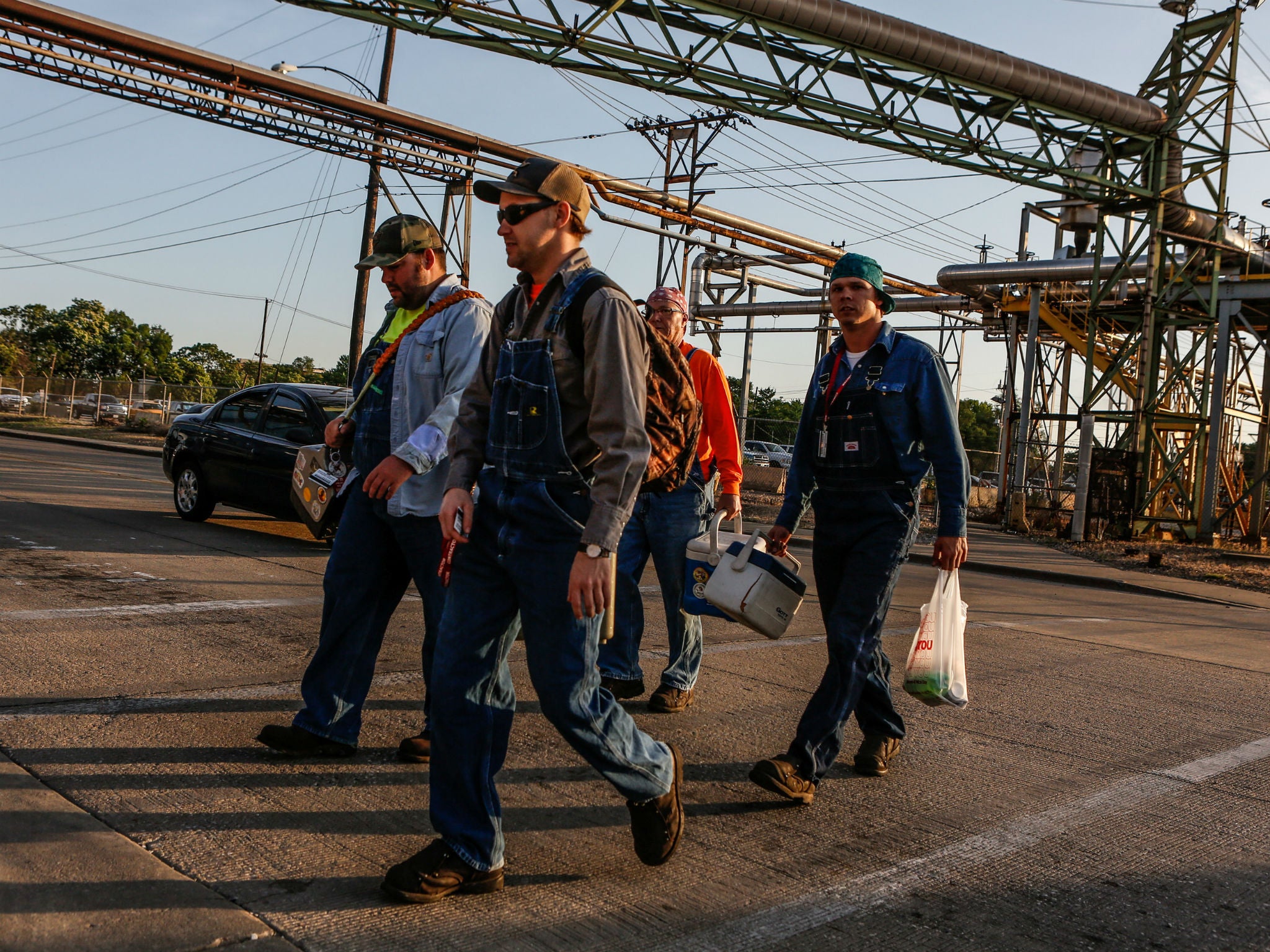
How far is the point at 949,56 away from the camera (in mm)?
17219

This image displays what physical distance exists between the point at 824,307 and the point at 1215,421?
42.2 feet

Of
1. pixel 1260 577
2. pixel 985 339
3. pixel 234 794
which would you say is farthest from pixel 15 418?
pixel 234 794

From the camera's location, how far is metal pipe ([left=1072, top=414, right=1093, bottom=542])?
19.4m

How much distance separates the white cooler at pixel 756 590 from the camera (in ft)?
14.9

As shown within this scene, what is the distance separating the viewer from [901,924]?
10.0 ft

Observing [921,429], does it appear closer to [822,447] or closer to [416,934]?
[822,447]

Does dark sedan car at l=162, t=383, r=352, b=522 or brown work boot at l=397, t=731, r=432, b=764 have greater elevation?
dark sedan car at l=162, t=383, r=352, b=522

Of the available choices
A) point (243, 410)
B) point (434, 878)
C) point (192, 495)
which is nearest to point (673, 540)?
point (434, 878)

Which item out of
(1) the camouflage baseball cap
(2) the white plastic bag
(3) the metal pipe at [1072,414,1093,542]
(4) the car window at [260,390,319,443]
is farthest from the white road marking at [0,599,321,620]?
(3) the metal pipe at [1072,414,1093,542]

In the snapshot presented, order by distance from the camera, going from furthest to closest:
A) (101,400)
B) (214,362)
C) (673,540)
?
(214,362) → (101,400) → (673,540)

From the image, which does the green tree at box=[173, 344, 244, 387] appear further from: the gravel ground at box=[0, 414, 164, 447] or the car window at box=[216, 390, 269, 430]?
the car window at box=[216, 390, 269, 430]

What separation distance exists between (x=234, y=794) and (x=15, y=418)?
48079 mm

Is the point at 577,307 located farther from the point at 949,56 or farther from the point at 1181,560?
the point at 1181,560

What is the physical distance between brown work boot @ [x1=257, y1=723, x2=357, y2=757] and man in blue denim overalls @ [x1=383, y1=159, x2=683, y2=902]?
46.1 inches
